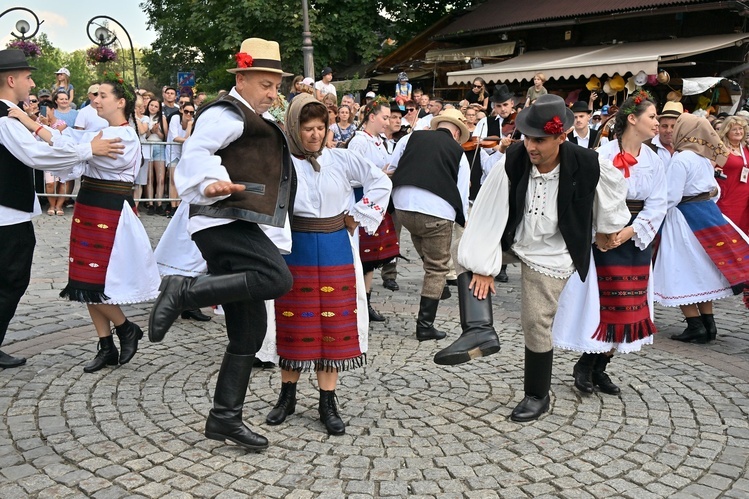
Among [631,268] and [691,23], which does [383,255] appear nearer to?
[631,268]

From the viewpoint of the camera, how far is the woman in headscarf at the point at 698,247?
624 centimetres

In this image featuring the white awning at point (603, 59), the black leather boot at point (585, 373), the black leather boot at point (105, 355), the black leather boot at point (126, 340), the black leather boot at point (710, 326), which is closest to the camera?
the black leather boot at point (585, 373)

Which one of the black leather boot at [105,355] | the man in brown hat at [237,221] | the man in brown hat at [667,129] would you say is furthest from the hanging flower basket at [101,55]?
the man in brown hat at [237,221]

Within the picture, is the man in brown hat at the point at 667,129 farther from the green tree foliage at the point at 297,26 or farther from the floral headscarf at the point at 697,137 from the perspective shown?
the green tree foliage at the point at 297,26

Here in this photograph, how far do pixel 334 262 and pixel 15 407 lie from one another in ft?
7.06

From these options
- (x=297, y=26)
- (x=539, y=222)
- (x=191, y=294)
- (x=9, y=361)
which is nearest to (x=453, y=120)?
(x=539, y=222)

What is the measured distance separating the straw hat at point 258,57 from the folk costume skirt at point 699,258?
13.3 ft

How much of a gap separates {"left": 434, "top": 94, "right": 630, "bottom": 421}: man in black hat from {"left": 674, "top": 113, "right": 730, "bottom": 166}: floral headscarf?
2179 millimetres

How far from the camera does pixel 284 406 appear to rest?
14.4 ft

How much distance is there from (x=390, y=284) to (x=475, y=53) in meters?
15.6

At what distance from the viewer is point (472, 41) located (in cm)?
2466

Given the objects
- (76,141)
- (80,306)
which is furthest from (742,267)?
(80,306)

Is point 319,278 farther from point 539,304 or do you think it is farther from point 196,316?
point 196,316

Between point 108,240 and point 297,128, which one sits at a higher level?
point 297,128
